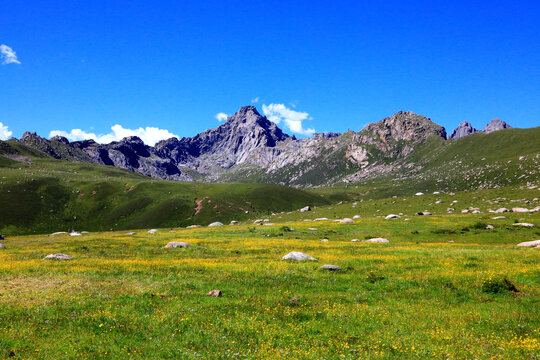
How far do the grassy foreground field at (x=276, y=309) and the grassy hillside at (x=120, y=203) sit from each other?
117376 millimetres

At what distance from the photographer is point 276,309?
16.6m

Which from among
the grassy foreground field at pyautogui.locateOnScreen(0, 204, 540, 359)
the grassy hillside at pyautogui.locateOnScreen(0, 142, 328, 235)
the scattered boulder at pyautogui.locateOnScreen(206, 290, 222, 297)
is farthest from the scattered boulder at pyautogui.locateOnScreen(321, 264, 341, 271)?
the grassy hillside at pyautogui.locateOnScreen(0, 142, 328, 235)

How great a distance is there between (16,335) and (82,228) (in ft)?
471

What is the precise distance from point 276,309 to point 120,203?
161m

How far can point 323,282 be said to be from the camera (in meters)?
21.7

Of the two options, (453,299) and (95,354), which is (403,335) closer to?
(453,299)

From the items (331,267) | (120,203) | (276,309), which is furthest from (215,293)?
(120,203)

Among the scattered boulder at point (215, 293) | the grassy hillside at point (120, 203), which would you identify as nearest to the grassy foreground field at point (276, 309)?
the scattered boulder at point (215, 293)

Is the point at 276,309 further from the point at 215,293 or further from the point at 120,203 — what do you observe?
the point at 120,203

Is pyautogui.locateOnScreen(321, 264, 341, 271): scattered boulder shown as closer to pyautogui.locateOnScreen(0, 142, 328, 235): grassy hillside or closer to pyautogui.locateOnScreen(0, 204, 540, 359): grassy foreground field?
pyautogui.locateOnScreen(0, 204, 540, 359): grassy foreground field

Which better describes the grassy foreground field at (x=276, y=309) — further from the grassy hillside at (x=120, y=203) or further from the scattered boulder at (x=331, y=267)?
the grassy hillside at (x=120, y=203)

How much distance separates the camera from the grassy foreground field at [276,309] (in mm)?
12305

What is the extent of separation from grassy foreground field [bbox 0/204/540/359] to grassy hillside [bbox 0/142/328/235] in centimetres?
11738

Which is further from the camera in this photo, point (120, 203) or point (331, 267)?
point (120, 203)
